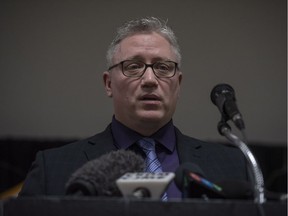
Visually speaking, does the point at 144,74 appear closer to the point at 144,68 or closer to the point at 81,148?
the point at 144,68

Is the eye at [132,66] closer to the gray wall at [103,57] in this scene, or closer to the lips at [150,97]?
the lips at [150,97]

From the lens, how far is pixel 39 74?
140 inches

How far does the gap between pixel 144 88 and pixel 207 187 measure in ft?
2.51

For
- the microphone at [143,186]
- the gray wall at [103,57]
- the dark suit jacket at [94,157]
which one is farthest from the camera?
the gray wall at [103,57]

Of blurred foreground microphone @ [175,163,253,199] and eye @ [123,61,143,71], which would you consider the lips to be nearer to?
eye @ [123,61,143,71]

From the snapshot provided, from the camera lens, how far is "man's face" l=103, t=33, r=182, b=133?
5.69 ft

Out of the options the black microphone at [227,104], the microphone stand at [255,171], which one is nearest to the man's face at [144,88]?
the black microphone at [227,104]

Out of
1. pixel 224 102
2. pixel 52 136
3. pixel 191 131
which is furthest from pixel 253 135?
pixel 224 102

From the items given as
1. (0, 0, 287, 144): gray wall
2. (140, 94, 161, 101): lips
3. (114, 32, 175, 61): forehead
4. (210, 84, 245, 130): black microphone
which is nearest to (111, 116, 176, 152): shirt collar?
(140, 94, 161, 101): lips

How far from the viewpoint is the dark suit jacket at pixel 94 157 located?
1.68 meters

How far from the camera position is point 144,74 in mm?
1733

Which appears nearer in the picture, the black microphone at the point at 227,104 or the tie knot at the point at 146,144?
the black microphone at the point at 227,104

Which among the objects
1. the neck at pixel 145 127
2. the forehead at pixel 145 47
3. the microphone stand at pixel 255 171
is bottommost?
the neck at pixel 145 127

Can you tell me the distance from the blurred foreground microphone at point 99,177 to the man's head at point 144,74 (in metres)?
0.61
